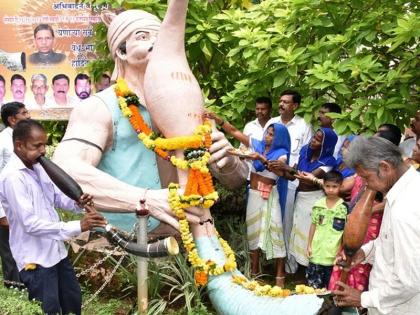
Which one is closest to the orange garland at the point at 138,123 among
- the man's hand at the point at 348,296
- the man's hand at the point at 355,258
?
the man's hand at the point at 355,258

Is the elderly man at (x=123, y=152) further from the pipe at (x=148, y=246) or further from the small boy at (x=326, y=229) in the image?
the small boy at (x=326, y=229)

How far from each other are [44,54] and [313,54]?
4.82 m

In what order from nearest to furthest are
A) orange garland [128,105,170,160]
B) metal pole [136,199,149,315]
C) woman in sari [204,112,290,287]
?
1. metal pole [136,199,149,315]
2. orange garland [128,105,170,160]
3. woman in sari [204,112,290,287]

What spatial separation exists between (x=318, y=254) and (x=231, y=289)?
34.3 inches

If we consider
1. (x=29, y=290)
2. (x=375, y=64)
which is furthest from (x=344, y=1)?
(x=29, y=290)

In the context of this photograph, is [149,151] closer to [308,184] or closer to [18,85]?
[308,184]

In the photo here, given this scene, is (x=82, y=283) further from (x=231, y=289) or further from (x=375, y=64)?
(x=375, y=64)

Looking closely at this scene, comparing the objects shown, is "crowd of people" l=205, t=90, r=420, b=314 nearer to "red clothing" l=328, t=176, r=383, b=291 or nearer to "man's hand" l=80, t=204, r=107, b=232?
"red clothing" l=328, t=176, r=383, b=291

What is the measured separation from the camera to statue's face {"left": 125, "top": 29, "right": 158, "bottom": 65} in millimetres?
4273

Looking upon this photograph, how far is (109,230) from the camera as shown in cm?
358

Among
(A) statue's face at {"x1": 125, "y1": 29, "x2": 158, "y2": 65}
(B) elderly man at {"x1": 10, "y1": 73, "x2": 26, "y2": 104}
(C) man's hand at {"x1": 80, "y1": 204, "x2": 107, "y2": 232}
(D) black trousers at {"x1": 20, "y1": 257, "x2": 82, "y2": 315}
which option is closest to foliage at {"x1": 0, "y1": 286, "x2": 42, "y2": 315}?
(D) black trousers at {"x1": 20, "y1": 257, "x2": 82, "y2": 315}

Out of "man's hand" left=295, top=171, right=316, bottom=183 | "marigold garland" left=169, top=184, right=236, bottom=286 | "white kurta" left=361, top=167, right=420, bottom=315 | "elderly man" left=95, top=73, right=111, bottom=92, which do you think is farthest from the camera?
"elderly man" left=95, top=73, right=111, bottom=92

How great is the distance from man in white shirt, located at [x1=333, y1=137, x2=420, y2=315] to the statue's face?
1.94 meters

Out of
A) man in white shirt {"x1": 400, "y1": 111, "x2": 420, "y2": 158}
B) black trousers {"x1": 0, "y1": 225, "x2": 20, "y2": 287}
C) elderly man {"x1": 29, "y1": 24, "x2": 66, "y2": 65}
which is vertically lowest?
black trousers {"x1": 0, "y1": 225, "x2": 20, "y2": 287}
